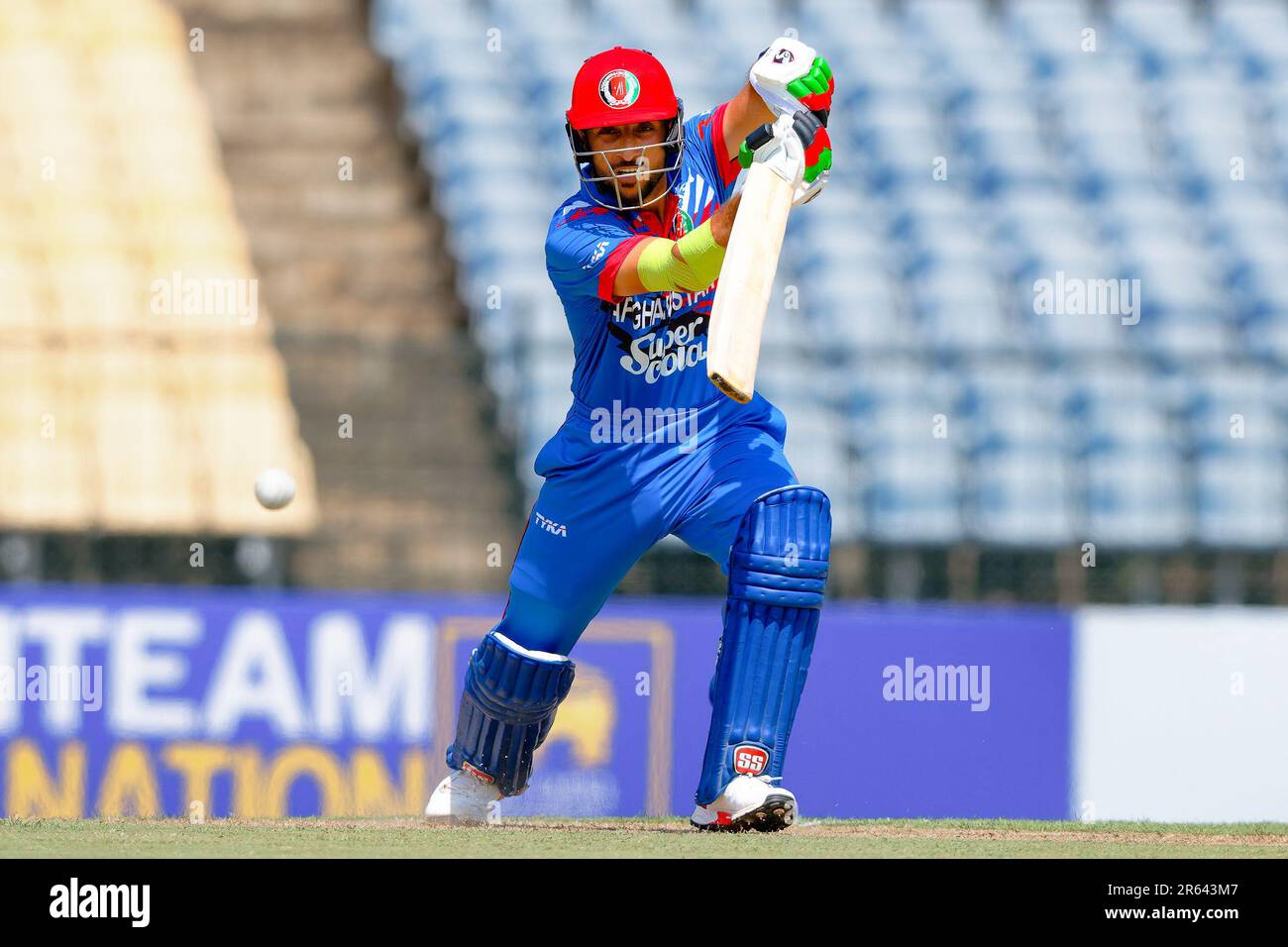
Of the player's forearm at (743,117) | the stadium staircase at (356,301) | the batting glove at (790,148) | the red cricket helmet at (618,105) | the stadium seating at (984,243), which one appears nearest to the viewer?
the batting glove at (790,148)

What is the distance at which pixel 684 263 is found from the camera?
15.6ft

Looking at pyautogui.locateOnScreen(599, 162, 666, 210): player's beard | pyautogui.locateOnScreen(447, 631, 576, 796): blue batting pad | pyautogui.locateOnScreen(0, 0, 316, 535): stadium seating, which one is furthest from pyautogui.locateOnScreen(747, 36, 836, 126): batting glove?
pyautogui.locateOnScreen(0, 0, 316, 535): stadium seating

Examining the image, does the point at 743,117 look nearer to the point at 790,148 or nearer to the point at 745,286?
the point at 790,148

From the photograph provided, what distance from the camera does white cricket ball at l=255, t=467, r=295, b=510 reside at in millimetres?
8047

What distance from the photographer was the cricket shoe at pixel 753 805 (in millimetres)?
4961

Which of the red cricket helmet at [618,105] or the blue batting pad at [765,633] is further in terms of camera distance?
the red cricket helmet at [618,105]

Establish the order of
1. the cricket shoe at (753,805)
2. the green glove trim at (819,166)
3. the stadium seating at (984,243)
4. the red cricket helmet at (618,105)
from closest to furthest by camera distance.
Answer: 1. the cricket shoe at (753,805)
2. the green glove trim at (819,166)
3. the red cricket helmet at (618,105)
4. the stadium seating at (984,243)

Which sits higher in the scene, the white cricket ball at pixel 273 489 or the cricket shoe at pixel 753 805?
the white cricket ball at pixel 273 489

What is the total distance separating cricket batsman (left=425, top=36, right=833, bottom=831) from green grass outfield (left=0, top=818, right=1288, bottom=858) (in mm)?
268

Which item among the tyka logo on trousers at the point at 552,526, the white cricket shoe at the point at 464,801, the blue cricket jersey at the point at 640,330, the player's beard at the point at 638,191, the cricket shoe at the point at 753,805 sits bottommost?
the white cricket shoe at the point at 464,801

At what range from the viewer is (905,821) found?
20.0ft

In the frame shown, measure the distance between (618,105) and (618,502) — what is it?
103 centimetres

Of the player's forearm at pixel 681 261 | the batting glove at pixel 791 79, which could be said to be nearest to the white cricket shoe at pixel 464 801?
the player's forearm at pixel 681 261

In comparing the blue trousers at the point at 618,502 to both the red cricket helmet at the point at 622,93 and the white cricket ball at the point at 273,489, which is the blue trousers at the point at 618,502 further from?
the white cricket ball at the point at 273,489
